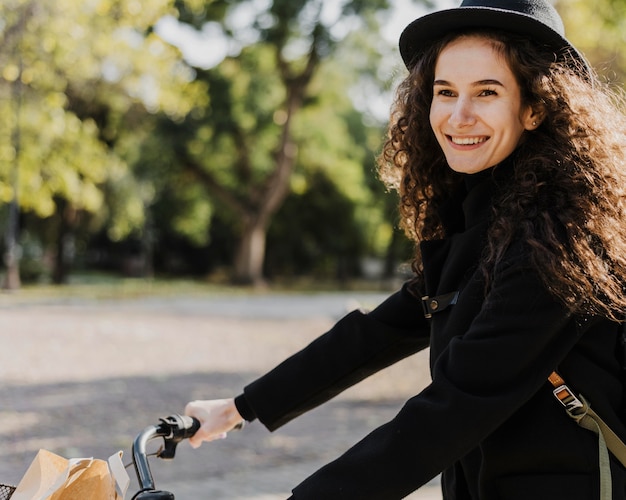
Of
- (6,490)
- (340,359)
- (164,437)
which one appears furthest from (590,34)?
(6,490)

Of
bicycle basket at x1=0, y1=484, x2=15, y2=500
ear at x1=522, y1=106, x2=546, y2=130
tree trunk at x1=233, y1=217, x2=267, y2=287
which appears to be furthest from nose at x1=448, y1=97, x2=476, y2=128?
tree trunk at x1=233, y1=217, x2=267, y2=287

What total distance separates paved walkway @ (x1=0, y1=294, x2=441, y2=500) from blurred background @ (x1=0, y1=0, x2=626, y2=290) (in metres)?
5.66

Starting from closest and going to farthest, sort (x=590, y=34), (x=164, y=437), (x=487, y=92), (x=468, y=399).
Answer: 1. (x=468, y=399)
2. (x=487, y=92)
3. (x=164, y=437)
4. (x=590, y=34)

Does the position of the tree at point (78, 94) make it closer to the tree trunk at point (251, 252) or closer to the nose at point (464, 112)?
the tree trunk at point (251, 252)

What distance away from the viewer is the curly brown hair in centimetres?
157

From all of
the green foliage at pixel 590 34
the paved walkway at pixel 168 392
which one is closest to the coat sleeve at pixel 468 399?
the paved walkway at pixel 168 392

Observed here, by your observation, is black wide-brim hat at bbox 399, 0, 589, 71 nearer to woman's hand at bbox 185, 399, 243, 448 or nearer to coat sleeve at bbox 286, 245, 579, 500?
coat sleeve at bbox 286, 245, 579, 500

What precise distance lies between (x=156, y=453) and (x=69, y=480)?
443 mm

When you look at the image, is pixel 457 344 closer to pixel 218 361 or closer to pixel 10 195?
pixel 218 361

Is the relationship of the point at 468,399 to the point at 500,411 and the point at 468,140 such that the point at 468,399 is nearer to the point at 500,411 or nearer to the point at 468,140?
the point at 500,411

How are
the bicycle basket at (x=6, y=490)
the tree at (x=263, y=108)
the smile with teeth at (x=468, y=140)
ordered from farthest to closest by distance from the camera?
the tree at (x=263, y=108) < the smile with teeth at (x=468, y=140) < the bicycle basket at (x=6, y=490)

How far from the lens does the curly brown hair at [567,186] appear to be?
157 centimetres

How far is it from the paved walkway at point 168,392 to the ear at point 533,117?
3.77 m

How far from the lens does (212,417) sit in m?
2.14
